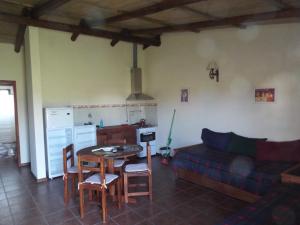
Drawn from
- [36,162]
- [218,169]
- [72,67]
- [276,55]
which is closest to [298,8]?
[276,55]

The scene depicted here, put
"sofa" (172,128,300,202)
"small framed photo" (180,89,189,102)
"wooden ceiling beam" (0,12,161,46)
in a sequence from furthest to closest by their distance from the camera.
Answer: "small framed photo" (180,89,189,102) < "wooden ceiling beam" (0,12,161,46) < "sofa" (172,128,300,202)

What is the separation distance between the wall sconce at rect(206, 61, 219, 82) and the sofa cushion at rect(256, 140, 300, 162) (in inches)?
64.3

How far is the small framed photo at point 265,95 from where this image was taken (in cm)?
391

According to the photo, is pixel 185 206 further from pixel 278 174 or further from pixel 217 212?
pixel 278 174

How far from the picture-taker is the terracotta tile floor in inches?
117

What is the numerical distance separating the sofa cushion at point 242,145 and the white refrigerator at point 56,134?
3.14m

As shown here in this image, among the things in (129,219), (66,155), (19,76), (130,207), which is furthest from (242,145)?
(19,76)

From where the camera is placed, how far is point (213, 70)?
15.8 ft

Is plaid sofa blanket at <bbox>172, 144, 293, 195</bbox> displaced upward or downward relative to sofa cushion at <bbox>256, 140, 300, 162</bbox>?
downward

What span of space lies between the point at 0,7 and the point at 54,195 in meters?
3.11

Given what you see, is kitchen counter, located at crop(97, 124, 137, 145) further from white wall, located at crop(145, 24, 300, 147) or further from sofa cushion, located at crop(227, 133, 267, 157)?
sofa cushion, located at crop(227, 133, 267, 157)

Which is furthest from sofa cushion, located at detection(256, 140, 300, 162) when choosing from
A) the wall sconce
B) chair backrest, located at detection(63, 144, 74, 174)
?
chair backrest, located at detection(63, 144, 74, 174)

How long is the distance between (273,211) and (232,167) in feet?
4.70

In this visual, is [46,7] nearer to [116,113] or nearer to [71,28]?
[71,28]
